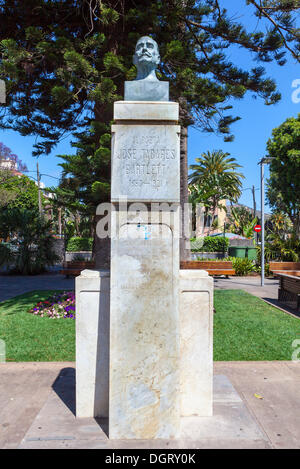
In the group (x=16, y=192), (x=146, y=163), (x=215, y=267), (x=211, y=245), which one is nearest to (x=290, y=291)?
(x=215, y=267)

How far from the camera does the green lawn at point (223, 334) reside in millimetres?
4945

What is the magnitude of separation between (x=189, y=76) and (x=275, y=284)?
9.01m

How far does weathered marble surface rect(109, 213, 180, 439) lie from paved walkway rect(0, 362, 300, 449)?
0.61 ft

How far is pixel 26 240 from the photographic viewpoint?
49.9 feet

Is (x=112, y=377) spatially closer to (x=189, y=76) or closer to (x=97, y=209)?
(x=97, y=209)

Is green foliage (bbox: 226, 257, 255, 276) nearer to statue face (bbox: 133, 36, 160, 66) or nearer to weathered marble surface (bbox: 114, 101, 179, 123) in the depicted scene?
statue face (bbox: 133, 36, 160, 66)

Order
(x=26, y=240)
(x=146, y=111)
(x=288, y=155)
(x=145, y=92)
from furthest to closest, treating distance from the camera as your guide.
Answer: (x=288, y=155)
(x=26, y=240)
(x=145, y=92)
(x=146, y=111)

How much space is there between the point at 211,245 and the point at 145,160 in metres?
16.7

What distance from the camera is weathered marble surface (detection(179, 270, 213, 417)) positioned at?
120 inches

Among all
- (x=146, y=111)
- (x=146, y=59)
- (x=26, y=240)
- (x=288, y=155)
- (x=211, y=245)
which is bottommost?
(x=211, y=245)

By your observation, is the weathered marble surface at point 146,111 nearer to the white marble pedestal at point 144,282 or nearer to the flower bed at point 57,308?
the white marble pedestal at point 144,282

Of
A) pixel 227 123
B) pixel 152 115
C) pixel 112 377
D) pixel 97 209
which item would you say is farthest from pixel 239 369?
pixel 227 123

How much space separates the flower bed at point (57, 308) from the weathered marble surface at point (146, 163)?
5065 mm

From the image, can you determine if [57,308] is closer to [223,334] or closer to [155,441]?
[223,334]
